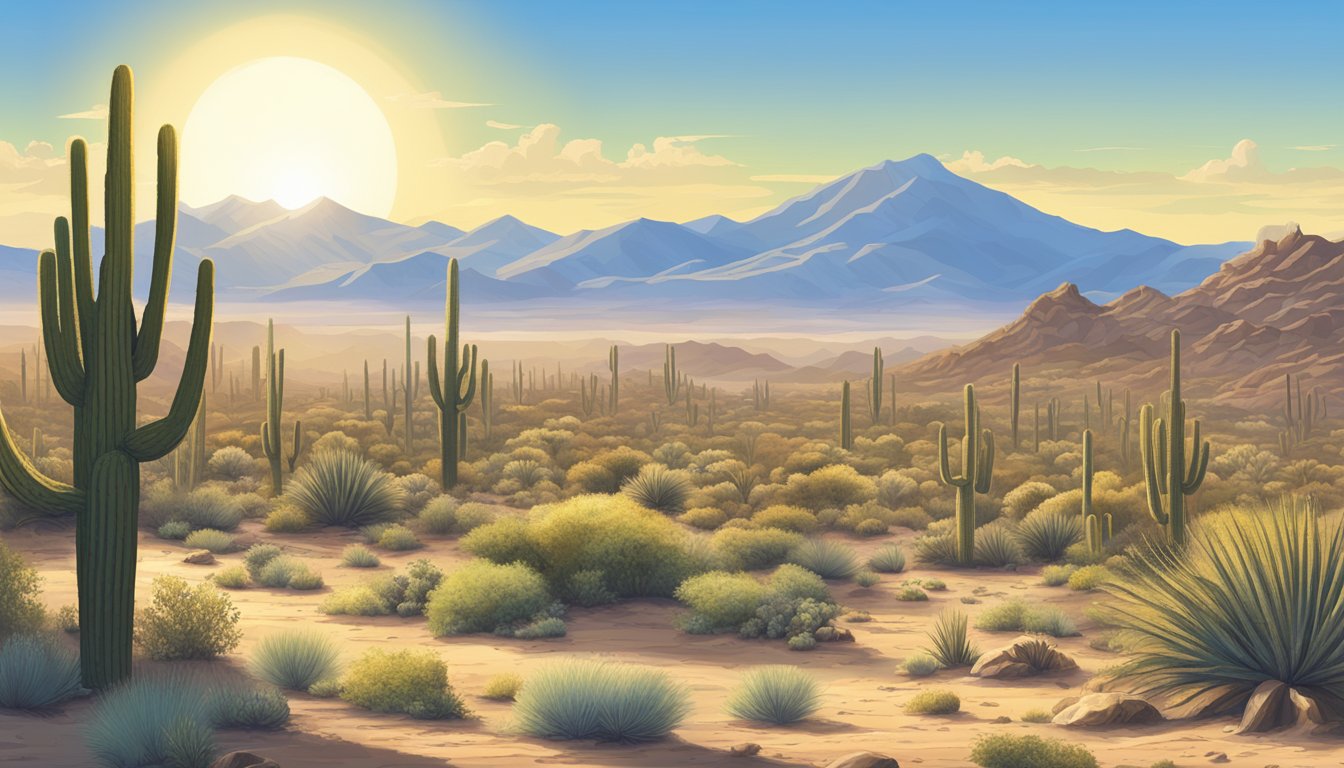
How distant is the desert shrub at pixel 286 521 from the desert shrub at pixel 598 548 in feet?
29.3

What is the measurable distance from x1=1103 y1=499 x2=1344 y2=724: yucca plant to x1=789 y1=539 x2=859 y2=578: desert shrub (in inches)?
461

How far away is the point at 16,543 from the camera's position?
25984 millimetres

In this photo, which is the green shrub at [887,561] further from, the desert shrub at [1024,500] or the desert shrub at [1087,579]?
the desert shrub at [1024,500]

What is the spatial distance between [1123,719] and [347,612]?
12096 millimetres

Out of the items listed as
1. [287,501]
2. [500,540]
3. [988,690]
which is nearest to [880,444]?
[287,501]

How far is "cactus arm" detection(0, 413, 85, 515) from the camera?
13500mm

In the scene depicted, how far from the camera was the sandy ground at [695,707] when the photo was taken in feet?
39.2

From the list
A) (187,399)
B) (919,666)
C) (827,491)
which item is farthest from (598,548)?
(827,491)

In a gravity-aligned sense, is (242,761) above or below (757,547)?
above

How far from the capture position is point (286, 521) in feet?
100

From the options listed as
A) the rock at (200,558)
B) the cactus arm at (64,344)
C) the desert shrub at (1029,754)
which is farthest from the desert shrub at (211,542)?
the desert shrub at (1029,754)

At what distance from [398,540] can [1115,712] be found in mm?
17801

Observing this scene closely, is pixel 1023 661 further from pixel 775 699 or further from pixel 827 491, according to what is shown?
pixel 827 491

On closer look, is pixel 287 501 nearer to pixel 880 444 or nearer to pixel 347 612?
pixel 347 612
